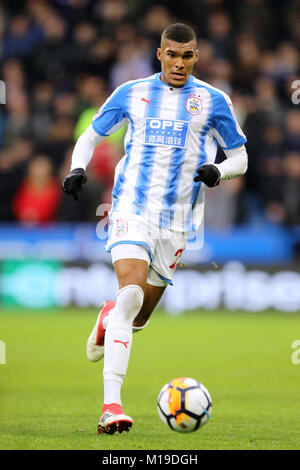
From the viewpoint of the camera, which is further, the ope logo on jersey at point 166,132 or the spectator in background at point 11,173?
the spectator in background at point 11,173

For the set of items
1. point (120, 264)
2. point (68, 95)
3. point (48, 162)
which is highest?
point (68, 95)

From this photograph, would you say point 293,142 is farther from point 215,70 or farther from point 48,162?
point 48,162

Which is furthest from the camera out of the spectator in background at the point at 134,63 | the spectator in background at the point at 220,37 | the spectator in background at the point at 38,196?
the spectator in background at the point at 220,37

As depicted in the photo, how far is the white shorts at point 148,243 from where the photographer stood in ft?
18.0

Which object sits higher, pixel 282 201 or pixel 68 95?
pixel 68 95

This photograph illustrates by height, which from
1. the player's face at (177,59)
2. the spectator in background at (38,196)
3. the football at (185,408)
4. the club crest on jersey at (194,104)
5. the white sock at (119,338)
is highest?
the spectator in background at (38,196)

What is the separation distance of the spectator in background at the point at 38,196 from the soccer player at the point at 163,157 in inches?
305

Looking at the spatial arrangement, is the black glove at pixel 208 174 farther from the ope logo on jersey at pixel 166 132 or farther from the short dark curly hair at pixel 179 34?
the short dark curly hair at pixel 179 34

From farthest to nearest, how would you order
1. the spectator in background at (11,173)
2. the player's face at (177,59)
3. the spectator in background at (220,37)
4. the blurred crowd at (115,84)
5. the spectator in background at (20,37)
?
the spectator in background at (20,37)
the spectator in background at (220,37)
the spectator in background at (11,173)
the blurred crowd at (115,84)
the player's face at (177,59)

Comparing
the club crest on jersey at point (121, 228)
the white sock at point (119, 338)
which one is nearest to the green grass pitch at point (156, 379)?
the white sock at point (119, 338)

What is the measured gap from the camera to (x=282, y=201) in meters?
13.3

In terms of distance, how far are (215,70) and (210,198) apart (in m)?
2.33

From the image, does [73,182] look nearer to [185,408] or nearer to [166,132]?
[166,132]
